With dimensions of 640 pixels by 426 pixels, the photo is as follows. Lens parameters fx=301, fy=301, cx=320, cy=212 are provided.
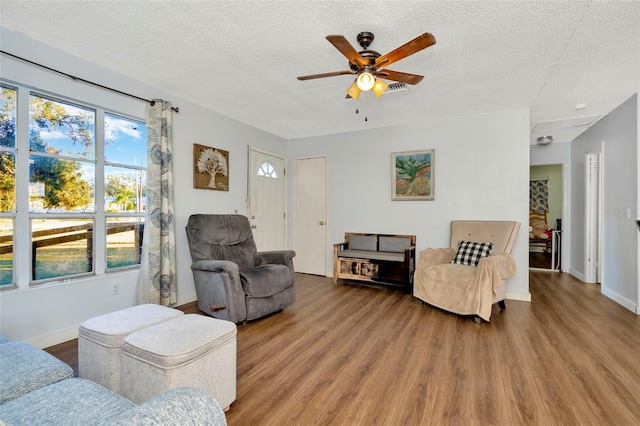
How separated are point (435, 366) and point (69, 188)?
3.33 meters

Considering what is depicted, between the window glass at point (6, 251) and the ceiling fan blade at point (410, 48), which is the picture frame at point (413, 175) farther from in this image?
the window glass at point (6, 251)

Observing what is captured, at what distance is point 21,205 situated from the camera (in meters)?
2.34

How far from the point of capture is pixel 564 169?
544 cm

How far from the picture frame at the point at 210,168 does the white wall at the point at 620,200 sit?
15.7 ft

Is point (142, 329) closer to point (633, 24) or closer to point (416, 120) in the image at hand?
point (633, 24)

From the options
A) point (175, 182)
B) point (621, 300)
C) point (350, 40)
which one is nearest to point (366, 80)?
point (350, 40)

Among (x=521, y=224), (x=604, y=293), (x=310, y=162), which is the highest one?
(x=310, y=162)

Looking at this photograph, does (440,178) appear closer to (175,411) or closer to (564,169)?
(564,169)

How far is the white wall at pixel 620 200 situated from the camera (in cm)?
332

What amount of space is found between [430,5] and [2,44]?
304 cm

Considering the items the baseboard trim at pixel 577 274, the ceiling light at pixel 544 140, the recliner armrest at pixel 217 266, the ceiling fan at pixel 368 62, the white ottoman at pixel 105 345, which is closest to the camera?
Answer: the white ottoman at pixel 105 345

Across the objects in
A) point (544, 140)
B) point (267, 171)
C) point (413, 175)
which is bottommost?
point (413, 175)

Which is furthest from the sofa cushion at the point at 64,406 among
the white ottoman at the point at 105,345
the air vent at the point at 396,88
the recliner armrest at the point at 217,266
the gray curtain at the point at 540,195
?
the gray curtain at the point at 540,195

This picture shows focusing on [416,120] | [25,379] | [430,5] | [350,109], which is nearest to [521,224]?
[416,120]
